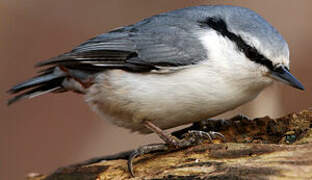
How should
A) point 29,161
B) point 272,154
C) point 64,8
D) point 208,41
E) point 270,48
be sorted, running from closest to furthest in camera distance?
point 272,154, point 270,48, point 208,41, point 29,161, point 64,8

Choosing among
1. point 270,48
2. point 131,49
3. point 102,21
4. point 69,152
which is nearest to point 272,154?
point 270,48

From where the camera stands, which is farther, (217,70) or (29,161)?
(29,161)

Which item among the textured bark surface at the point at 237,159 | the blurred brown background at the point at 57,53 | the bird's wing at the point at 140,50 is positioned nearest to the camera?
the textured bark surface at the point at 237,159

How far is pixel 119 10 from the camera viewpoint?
5.64m

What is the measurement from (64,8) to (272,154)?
3683 mm

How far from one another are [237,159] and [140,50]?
3.64ft

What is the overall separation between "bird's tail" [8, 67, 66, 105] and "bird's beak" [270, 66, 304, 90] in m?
1.59

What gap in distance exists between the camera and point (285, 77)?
9.46 feet

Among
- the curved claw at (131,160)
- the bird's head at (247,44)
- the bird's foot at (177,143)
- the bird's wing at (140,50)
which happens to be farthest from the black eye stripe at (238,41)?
the curved claw at (131,160)

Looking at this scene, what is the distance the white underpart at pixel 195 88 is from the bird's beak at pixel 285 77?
0.28ft

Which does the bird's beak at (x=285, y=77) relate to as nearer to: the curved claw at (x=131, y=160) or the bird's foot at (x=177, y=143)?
the bird's foot at (x=177, y=143)

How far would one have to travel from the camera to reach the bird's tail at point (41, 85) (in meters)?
3.70

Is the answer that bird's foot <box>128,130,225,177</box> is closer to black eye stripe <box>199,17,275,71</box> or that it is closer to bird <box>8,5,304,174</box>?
bird <box>8,5,304,174</box>

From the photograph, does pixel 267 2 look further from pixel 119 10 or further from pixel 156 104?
pixel 156 104
